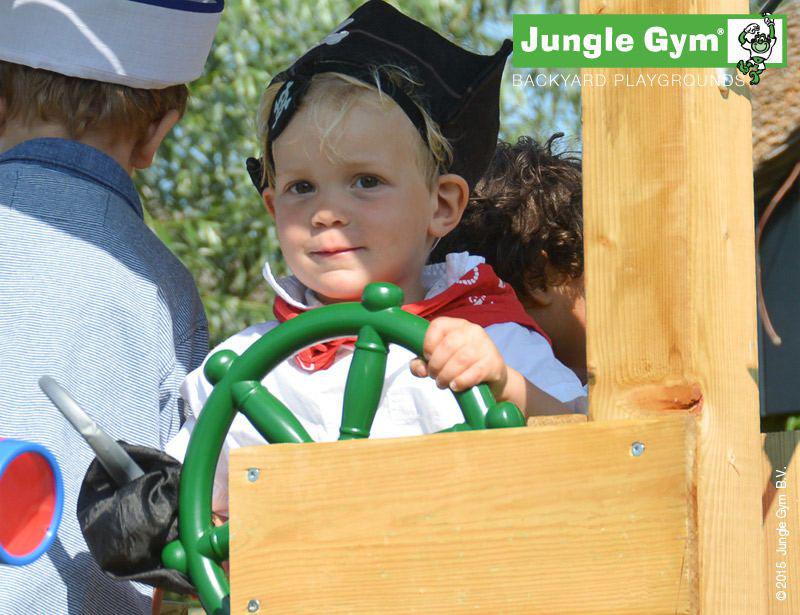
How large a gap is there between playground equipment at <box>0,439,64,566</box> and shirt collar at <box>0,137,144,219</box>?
0.80 metres

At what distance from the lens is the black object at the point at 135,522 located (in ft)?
5.52

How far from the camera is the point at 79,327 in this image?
2080mm

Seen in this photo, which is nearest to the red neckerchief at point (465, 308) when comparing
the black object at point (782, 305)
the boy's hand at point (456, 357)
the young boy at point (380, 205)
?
the young boy at point (380, 205)

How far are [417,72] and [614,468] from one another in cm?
104

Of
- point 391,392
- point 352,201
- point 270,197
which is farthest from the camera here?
point 270,197

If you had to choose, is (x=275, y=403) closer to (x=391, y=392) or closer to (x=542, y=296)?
(x=391, y=392)

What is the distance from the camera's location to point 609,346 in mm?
1440

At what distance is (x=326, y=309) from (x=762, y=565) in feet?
2.00

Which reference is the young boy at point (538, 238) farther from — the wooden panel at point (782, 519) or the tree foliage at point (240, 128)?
the tree foliage at point (240, 128)

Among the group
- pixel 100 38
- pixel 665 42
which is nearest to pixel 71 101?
pixel 100 38

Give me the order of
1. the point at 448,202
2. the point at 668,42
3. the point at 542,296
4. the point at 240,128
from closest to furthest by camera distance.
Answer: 1. the point at 668,42
2. the point at 448,202
3. the point at 542,296
4. the point at 240,128

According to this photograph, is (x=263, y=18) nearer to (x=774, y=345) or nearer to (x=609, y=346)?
(x=774, y=345)

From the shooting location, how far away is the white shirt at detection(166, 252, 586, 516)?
1962 millimetres

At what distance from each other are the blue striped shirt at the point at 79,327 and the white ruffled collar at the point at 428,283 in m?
0.24
